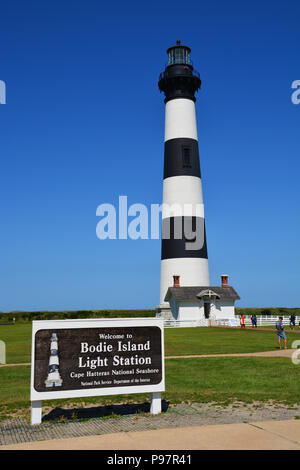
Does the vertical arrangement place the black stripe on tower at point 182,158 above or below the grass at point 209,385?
above

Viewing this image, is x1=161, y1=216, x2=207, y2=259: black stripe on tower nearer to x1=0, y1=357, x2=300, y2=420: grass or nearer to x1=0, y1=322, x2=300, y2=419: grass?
x1=0, y1=322, x2=300, y2=419: grass

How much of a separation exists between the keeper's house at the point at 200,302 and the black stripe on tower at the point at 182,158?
9.49m

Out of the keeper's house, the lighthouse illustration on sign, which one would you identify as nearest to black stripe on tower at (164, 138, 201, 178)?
the keeper's house

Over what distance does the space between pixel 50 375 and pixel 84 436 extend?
1629 millimetres

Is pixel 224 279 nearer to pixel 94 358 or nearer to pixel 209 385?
pixel 209 385

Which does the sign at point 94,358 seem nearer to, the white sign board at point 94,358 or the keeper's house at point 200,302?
the white sign board at point 94,358

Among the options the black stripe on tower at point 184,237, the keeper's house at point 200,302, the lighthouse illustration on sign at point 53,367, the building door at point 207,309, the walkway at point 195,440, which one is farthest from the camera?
the building door at point 207,309

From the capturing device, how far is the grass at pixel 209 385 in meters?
9.00

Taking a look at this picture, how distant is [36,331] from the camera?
7840mm

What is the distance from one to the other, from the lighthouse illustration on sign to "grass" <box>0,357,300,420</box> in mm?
936

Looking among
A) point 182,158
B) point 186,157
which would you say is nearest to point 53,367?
point 182,158

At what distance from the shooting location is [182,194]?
38.6 meters

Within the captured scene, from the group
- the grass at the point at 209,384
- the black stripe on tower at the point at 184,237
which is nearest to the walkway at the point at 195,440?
the grass at the point at 209,384
